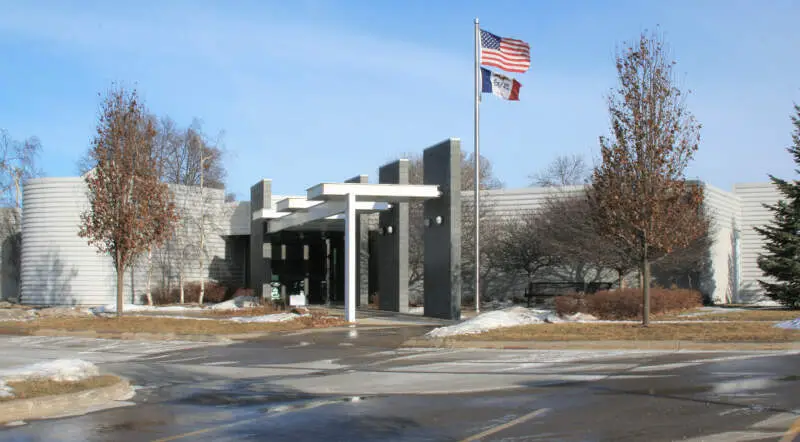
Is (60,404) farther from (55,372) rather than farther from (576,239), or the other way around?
(576,239)

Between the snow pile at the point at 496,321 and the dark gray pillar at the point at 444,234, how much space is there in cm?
383

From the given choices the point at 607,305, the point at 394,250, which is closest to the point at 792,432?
the point at 607,305

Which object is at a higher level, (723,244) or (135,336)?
(723,244)

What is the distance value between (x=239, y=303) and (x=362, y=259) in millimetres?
6298

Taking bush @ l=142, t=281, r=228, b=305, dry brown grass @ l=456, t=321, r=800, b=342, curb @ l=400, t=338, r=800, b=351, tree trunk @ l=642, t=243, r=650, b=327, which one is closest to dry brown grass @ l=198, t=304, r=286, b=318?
bush @ l=142, t=281, r=228, b=305

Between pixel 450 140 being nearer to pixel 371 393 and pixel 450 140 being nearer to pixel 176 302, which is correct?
pixel 371 393

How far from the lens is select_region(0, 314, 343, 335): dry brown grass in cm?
2458

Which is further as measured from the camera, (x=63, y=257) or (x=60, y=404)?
(x=63, y=257)

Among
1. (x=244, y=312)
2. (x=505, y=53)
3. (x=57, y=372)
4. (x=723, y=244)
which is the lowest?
(x=244, y=312)

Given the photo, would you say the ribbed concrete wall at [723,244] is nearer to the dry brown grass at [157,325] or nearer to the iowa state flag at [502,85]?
the iowa state flag at [502,85]

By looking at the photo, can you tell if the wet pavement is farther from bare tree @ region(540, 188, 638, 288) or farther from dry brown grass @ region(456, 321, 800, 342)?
bare tree @ region(540, 188, 638, 288)

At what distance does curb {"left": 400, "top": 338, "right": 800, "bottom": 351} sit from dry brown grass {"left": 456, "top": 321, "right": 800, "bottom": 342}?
35cm

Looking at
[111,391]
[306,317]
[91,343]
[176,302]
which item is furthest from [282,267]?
[111,391]

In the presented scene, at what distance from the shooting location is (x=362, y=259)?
125 ft
